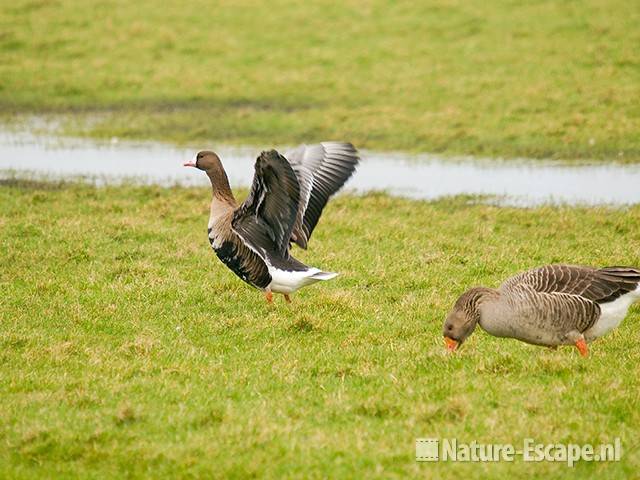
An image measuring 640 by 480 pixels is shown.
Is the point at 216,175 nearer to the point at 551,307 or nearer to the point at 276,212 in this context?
the point at 276,212

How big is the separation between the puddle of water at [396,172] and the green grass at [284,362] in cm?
325

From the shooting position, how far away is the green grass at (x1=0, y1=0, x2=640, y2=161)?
2600 centimetres

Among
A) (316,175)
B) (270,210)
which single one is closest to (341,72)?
(316,175)

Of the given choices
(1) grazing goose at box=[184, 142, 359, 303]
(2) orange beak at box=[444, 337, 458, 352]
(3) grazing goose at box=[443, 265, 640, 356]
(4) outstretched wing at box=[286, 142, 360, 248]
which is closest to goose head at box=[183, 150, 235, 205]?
(1) grazing goose at box=[184, 142, 359, 303]

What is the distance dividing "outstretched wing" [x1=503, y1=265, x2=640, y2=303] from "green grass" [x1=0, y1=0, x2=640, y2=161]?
13887 millimetres

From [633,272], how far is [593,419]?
228cm

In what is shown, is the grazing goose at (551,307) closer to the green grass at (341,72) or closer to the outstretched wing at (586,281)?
the outstretched wing at (586,281)

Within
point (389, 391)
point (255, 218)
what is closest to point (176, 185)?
point (255, 218)

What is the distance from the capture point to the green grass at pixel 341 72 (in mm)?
26000

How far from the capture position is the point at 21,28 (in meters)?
37.1

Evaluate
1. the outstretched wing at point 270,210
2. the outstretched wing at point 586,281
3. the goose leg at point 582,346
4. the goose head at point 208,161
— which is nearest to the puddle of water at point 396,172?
the goose head at point 208,161

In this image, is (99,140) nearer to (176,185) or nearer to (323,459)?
(176,185)

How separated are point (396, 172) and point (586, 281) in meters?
13.1

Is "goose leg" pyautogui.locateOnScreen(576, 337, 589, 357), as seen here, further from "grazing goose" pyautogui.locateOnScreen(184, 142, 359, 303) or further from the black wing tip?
the black wing tip
